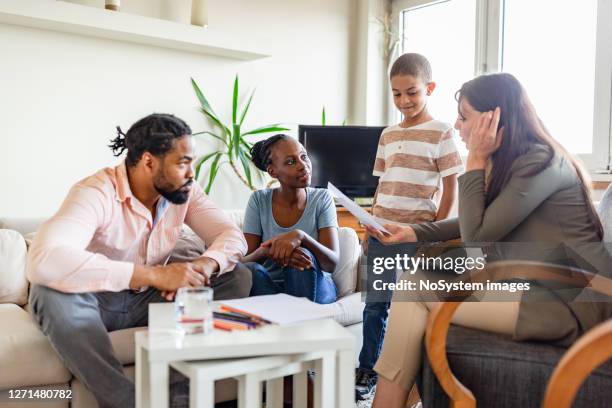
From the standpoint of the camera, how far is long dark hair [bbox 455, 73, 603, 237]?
1.67 meters

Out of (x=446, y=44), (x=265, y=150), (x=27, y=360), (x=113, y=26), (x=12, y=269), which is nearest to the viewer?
(x=27, y=360)

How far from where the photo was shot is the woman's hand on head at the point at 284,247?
218 cm

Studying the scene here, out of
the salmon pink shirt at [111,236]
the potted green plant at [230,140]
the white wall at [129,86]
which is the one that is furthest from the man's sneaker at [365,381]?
the white wall at [129,86]

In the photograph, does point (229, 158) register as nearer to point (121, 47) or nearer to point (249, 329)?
point (121, 47)

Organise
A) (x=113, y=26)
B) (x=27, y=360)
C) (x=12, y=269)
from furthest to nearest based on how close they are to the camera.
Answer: (x=113, y=26) → (x=12, y=269) → (x=27, y=360)

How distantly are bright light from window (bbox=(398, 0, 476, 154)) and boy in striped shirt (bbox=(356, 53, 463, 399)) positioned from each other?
182 cm

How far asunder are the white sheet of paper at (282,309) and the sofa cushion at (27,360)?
64 cm

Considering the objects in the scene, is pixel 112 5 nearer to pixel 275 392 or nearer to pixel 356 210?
pixel 356 210

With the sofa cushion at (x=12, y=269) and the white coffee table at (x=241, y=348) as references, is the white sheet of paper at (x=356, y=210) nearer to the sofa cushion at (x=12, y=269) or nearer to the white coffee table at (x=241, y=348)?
the white coffee table at (x=241, y=348)

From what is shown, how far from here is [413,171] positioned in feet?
7.86

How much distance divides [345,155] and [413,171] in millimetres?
1440

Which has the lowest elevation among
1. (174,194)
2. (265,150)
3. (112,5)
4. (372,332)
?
(372,332)

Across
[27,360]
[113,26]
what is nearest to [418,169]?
[27,360]

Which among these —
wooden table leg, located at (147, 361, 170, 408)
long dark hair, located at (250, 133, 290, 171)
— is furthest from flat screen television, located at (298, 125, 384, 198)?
wooden table leg, located at (147, 361, 170, 408)
